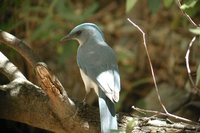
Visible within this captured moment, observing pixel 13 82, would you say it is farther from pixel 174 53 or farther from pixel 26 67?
pixel 174 53

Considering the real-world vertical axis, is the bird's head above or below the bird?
above

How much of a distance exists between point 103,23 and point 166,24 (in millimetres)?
566

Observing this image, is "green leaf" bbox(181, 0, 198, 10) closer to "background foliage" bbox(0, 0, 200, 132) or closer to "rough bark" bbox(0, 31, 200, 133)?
"rough bark" bbox(0, 31, 200, 133)

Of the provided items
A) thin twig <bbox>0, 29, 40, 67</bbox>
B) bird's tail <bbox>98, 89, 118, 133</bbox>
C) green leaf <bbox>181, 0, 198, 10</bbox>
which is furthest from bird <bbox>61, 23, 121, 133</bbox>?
green leaf <bbox>181, 0, 198, 10</bbox>

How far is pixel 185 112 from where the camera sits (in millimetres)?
3150

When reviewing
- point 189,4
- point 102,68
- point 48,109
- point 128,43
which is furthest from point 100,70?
point 128,43

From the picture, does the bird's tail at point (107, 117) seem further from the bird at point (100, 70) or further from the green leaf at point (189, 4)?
the green leaf at point (189, 4)

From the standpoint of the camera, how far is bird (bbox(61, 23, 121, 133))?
224 centimetres

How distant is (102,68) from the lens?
2447 millimetres

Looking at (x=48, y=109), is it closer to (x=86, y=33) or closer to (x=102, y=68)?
(x=102, y=68)

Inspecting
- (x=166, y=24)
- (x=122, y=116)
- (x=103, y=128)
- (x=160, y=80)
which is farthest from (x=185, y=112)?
(x=166, y=24)

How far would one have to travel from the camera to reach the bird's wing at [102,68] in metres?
2.28

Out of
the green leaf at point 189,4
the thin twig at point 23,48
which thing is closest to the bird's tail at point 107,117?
the thin twig at point 23,48

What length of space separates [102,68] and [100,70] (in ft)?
0.06
